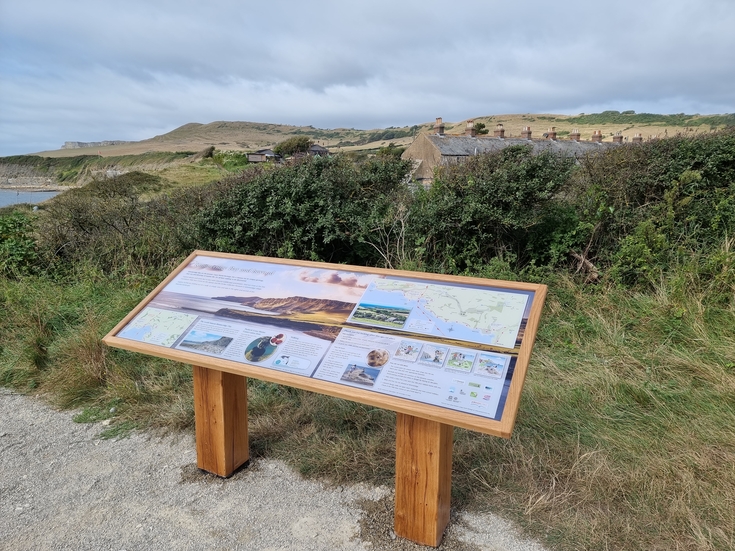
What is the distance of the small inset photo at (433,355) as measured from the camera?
2127 millimetres

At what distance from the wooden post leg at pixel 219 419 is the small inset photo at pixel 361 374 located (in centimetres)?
103

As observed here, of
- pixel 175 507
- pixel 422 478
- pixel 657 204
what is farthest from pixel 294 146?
pixel 422 478

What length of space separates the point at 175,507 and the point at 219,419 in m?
0.53

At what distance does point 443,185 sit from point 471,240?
2.69 feet

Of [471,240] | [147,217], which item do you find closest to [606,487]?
[471,240]

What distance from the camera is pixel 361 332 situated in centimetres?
237

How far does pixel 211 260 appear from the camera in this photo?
3.26 metres

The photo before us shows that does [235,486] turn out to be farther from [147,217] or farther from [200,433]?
[147,217]

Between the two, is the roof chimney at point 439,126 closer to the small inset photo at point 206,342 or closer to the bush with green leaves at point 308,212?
the bush with green leaves at point 308,212

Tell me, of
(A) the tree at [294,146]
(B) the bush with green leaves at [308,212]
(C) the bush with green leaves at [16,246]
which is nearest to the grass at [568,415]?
(B) the bush with green leaves at [308,212]

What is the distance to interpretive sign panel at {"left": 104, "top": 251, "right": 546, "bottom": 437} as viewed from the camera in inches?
78.9

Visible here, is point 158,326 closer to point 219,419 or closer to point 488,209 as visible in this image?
point 219,419

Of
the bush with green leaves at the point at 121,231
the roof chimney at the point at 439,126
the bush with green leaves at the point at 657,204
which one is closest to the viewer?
the bush with green leaves at the point at 657,204

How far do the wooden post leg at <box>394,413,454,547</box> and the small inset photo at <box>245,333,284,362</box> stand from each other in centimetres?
73
